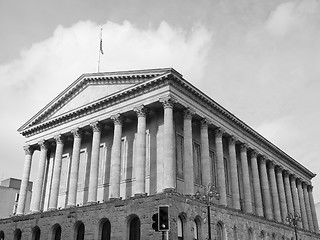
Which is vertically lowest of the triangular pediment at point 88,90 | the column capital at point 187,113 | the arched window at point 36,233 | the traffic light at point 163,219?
the traffic light at point 163,219

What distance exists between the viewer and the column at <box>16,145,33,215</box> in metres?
45.3

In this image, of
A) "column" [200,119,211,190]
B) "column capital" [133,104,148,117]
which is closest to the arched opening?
"column capital" [133,104,148,117]

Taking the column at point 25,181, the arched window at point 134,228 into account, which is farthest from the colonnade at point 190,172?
the arched window at point 134,228

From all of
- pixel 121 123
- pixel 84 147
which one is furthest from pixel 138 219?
pixel 84 147

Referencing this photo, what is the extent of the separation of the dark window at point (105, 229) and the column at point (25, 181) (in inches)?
651

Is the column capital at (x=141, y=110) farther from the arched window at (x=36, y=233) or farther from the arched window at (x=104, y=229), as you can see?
the arched window at (x=36, y=233)

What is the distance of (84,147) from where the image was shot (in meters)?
46.9

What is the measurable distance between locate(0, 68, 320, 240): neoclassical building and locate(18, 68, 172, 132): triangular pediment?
13cm

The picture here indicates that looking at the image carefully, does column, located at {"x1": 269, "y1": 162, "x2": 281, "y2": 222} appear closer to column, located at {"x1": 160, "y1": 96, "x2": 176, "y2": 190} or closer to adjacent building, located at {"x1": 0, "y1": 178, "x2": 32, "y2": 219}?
column, located at {"x1": 160, "y1": 96, "x2": 176, "y2": 190}

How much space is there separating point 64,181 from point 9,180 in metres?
34.7

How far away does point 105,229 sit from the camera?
1278 inches

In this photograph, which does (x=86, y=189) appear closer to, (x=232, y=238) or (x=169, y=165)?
(x=169, y=165)

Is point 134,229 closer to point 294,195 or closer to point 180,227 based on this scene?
point 180,227

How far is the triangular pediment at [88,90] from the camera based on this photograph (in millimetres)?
39000
